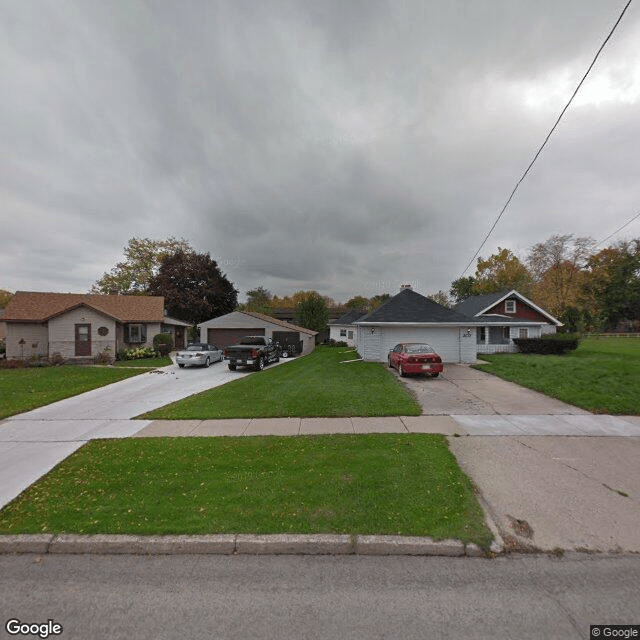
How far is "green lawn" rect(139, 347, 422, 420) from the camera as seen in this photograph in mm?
7727

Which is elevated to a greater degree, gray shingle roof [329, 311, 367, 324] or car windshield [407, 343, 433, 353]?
gray shingle roof [329, 311, 367, 324]

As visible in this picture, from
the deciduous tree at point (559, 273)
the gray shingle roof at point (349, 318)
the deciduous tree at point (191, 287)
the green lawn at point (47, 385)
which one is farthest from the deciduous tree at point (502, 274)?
the green lawn at point (47, 385)

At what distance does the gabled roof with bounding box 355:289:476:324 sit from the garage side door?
9319mm

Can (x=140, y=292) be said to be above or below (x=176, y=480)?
above

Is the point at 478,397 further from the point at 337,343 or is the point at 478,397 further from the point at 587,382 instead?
the point at 337,343

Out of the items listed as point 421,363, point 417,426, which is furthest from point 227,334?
point 417,426

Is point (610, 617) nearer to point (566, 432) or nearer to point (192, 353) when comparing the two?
point (566, 432)

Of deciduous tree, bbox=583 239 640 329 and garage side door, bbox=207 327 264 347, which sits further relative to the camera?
deciduous tree, bbox=583 239 640 329

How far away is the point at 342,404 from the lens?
27.4 feet

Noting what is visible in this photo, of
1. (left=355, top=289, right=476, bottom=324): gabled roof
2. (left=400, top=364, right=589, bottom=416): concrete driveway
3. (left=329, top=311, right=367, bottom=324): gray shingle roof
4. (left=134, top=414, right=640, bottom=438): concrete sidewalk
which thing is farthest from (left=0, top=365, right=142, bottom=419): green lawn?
(left=329, top=311, right=367, bottom=324): gray shingle roof

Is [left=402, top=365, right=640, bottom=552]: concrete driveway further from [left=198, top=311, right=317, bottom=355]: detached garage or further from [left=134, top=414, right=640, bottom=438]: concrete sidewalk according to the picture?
[left=198, top=311, right=317, bottom=355]: detached garage

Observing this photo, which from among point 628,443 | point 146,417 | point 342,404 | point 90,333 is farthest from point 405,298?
point 90,333

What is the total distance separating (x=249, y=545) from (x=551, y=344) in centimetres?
2583

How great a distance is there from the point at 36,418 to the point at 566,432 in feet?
42.0
